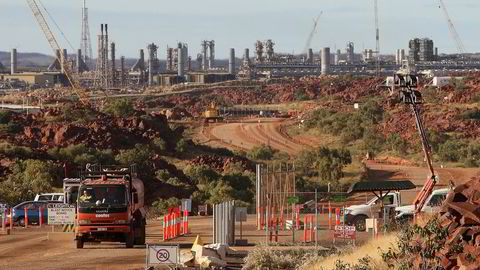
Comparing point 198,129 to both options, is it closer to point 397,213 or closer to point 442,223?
point 397,213

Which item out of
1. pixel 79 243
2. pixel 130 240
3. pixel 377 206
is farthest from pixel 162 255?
pixel 377 206

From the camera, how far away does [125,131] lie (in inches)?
2837

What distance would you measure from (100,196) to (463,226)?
542 inches

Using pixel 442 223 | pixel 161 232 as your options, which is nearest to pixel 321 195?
pixel 161 232

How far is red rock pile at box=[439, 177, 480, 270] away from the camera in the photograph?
58.0 feet

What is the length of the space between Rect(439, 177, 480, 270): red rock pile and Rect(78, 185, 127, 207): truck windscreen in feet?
40.8

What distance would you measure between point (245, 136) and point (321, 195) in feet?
141

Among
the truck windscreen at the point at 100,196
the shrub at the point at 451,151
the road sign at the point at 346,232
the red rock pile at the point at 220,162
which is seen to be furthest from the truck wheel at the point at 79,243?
the shrub at the point at 451,151

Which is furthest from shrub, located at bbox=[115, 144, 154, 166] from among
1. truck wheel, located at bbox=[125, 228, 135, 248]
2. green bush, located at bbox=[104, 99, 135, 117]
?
truck wheel, located at bbox=[125, 228, 135, 248]

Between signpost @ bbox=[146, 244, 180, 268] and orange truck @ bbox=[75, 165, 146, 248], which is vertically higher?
orange truck @ bbox=[75, 165, 146, 248]

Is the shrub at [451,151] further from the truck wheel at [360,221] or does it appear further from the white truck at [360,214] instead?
the truck wheel at [360,221]

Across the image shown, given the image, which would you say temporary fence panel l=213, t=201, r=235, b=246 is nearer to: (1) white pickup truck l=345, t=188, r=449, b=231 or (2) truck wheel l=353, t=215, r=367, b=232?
(1) white pickup truck l=345, t=188, r=449, b=231

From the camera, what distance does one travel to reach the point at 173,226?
116ft

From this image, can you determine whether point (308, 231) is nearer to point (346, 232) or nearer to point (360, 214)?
point (360, 214)
